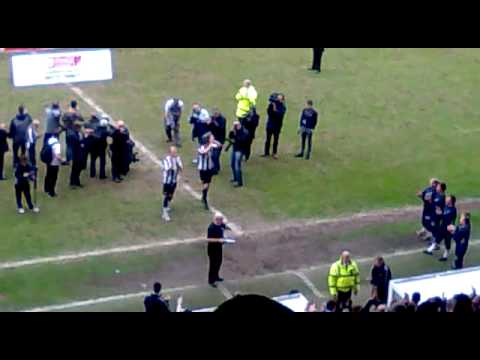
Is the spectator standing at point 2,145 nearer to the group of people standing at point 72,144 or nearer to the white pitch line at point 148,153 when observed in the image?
the group of people standing at point 72,144

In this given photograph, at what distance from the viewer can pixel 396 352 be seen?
101 inches

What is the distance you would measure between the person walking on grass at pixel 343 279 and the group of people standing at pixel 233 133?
4.40 m

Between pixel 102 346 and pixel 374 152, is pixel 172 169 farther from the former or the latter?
pixel 102 346

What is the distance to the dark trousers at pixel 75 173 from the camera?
20.3m

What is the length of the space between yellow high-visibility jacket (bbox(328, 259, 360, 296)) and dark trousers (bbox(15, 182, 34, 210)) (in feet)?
20.6

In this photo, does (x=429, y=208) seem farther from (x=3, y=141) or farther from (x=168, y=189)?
(x=3, y=141)

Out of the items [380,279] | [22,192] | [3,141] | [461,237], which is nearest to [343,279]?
[380,279]

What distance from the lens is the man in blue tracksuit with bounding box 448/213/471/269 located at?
17.2 metres

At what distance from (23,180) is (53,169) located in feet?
3.47

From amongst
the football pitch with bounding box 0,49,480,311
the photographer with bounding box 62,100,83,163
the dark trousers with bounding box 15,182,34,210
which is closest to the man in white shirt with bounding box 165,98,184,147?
the football pitch with bounding box 0,49,480,311

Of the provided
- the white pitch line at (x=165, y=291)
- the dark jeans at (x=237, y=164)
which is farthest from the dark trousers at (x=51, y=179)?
the white pitch line at (x=165, y=291)

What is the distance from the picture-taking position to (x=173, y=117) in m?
22.7
